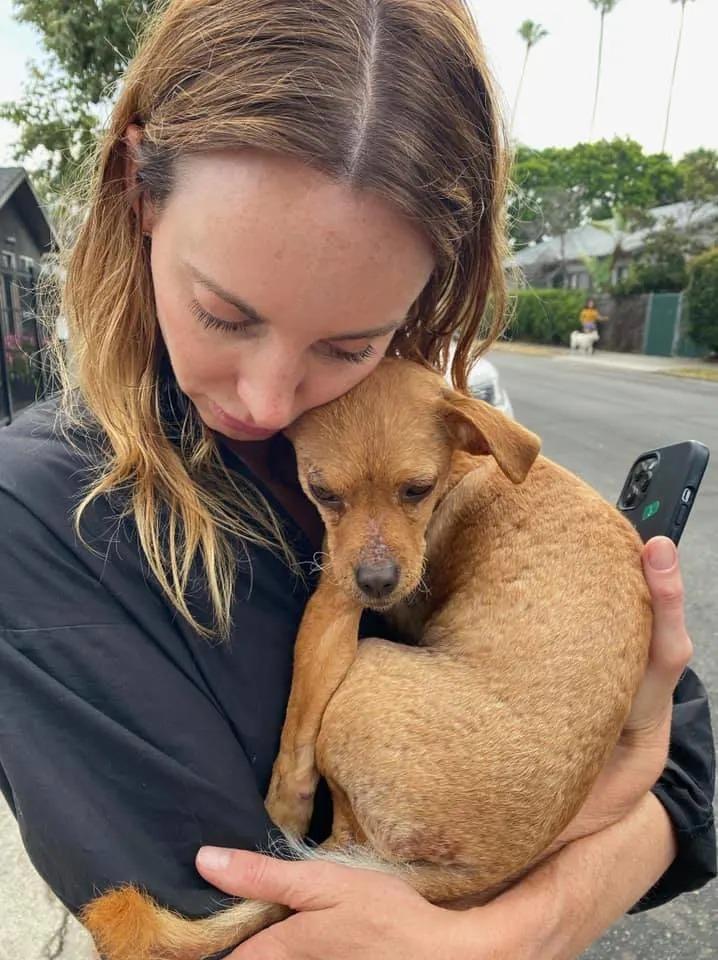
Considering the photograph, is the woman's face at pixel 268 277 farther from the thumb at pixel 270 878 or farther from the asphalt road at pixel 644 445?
the asphalt road at pixel 644 445

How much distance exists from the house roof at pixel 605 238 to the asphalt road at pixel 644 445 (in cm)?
1221

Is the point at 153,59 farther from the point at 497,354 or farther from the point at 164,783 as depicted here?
the point at 497,354

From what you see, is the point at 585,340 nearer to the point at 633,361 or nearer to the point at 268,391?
the point at 633,361

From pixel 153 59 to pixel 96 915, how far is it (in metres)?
1.51

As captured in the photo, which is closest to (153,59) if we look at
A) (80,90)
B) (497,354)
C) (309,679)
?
(309,679)

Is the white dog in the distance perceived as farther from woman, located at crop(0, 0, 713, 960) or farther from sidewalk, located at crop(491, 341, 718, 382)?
woman, located at crop(0, 0, 713, 960)

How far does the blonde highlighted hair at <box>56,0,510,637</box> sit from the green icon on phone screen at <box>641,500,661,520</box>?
30.5 inches

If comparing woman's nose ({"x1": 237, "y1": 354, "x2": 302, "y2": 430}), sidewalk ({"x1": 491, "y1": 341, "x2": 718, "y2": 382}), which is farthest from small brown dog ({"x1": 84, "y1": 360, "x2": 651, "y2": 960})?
sidewalk ({"x1": 491, "y1": 341, "x2": 718, "y2": 382})

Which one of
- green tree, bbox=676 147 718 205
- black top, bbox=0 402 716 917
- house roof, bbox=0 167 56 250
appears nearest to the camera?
black top, bbox=0 402 716 917

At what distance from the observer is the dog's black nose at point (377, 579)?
1.87 metres

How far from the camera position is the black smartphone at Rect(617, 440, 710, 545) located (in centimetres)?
192

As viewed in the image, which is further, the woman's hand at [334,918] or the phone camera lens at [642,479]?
the phone camera lens at [642,479]

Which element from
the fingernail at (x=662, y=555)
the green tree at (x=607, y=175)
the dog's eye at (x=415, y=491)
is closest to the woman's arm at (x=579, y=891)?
the fingernail at (x=662, y=555)

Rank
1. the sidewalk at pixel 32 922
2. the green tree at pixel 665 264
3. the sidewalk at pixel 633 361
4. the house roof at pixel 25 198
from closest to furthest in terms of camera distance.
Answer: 1. the sidewalk at pixel 32 922
2. the house roof at pixel 25 198
3. the sidewalk at pixel 633 361
4. the green tree at pixel 665 264
